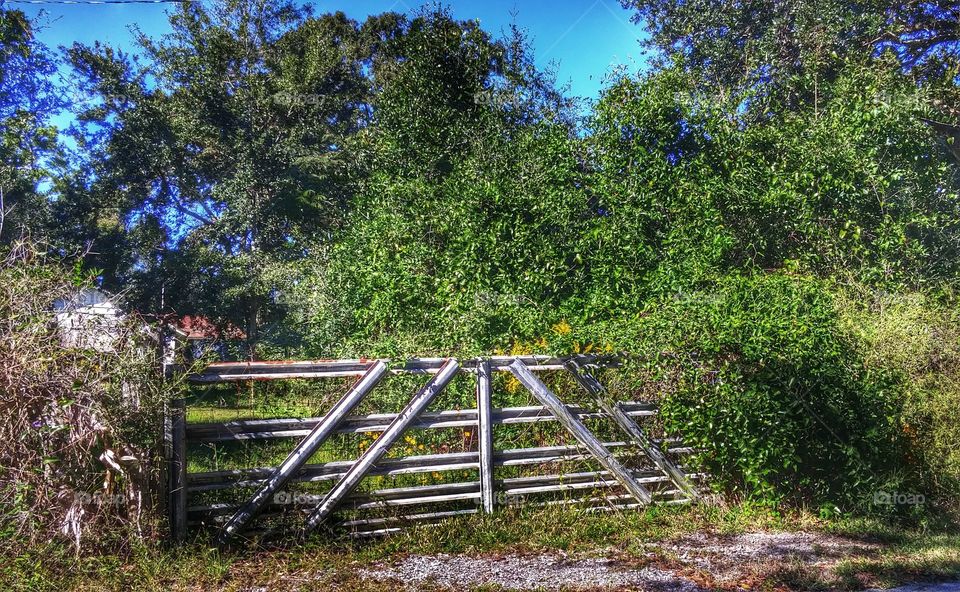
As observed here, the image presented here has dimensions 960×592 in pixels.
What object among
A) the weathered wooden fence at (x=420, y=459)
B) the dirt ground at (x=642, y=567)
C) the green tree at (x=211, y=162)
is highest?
the green tree at (x=211, y=162)

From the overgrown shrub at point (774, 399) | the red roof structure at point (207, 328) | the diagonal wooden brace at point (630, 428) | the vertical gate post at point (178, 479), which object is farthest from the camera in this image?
the red roof structure at point (207, 328)

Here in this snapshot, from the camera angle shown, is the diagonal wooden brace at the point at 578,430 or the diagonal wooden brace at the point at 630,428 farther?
the diagonal wooden brace at the point at 630,428

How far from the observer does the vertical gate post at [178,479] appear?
523cm

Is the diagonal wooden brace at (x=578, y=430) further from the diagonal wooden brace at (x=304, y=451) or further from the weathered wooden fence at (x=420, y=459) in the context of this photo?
the diagonal wooden brace at (x=304, y=451)

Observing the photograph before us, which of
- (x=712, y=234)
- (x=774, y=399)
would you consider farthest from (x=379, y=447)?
(x=712, y=234)

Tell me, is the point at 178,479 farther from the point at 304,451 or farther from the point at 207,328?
the point at 207,328

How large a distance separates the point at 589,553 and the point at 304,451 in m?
2.44

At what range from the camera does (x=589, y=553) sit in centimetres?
548

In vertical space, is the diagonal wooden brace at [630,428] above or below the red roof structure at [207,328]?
below

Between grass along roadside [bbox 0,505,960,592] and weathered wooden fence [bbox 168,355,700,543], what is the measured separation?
0.22 meters

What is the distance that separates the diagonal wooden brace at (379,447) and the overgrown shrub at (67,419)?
1272 mm

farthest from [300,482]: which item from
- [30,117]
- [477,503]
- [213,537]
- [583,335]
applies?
[30,117]

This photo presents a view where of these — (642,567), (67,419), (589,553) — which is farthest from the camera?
(589,553)

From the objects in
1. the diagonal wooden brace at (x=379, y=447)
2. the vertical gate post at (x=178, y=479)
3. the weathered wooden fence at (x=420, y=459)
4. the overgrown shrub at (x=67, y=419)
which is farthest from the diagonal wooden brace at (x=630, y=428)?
→ the overgrown shrub at (x=67, y=419)
